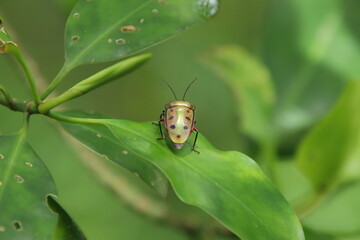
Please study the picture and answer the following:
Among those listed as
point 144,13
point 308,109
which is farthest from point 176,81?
point 144,13

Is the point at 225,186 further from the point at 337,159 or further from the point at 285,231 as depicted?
the point at 337,159

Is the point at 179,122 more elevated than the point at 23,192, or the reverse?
the point at 179,122

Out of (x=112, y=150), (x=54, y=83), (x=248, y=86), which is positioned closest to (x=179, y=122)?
(x=112, y=150)

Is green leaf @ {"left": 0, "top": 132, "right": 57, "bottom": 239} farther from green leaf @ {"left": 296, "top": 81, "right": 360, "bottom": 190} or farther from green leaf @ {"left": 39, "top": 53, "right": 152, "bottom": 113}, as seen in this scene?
green leaf @ {"left": 296, "top": 81, "right": 360, "bottom": 190}

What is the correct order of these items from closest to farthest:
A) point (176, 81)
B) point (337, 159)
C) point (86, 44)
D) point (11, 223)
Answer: point (11, 223) → point (86, 44) → point (337, 159) → point (176, 81)

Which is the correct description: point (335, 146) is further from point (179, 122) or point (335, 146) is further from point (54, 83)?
point (54, 83)

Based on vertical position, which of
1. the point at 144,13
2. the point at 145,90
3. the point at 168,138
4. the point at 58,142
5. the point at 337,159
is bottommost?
the point at 168,138
